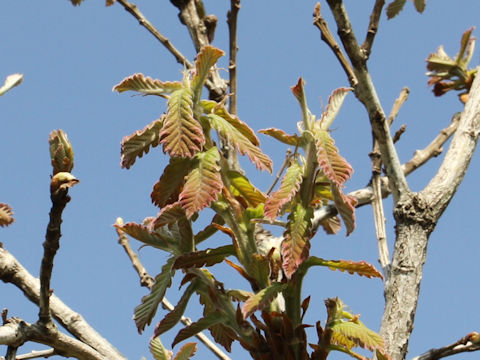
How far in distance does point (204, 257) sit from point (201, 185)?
232 mm

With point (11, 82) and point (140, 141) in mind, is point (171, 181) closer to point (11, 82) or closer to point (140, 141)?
point (140, 141)

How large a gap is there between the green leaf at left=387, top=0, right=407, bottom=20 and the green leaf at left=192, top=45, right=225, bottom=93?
6.38 ft

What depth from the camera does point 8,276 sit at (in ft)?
7.57

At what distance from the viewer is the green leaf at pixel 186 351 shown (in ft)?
7.48

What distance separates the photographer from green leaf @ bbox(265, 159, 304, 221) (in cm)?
179

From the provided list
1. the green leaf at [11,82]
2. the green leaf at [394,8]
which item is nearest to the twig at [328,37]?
the green leaf at [394,8]

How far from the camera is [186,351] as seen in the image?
90.0 inches

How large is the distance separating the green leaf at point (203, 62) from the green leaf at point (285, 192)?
33 centimetres

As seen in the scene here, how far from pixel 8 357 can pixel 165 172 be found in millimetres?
712

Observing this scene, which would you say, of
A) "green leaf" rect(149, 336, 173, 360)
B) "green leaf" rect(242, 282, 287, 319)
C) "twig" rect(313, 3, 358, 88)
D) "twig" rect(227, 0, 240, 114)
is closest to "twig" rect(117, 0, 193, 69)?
"twig" rect(227, 0, 240, 114)

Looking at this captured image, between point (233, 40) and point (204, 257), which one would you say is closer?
point (204, 257)

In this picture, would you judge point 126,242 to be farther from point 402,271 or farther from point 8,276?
point 402,271

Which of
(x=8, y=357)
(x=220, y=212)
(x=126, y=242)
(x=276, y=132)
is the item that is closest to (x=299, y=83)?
(x=276, y=132)

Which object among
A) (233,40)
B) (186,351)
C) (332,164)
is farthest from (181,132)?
(233,40)
